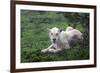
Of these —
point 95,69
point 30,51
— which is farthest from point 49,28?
point 95,69

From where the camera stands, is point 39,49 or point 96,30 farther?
point 96,30

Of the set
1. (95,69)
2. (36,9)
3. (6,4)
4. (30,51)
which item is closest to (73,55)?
(95,69)

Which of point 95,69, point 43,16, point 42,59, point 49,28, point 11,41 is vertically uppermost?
point 43,16

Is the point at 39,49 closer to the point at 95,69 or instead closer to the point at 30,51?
the point at 30,51

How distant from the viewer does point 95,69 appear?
2070mm

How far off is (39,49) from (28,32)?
206 mm

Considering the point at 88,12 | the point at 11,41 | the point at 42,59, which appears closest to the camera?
the point at 11,41

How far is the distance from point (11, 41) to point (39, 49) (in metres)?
0.30

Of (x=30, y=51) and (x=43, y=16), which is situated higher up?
(x=43, y=16)

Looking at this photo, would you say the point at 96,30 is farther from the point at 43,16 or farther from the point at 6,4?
the point at 6,4

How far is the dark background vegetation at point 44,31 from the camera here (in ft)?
6.00

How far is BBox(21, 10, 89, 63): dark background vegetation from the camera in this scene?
1828 millimetres

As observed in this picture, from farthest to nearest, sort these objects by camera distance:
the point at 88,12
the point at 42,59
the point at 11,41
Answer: the point at 88,12 < the point at 42,59 < the point at 11,41

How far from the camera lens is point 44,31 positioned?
189 cm
